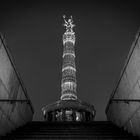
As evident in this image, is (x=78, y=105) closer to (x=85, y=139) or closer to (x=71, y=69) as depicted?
(x=71, y=69)

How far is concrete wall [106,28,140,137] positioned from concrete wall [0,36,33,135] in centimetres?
402

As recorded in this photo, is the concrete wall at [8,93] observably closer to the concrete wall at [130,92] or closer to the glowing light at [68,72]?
the concrete wall at [130,92]

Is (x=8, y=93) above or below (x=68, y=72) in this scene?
below

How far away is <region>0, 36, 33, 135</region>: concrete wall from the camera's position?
7051 mm

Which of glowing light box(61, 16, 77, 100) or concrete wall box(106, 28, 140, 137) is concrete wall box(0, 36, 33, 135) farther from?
glowing light box(61, 16, 77, 100)

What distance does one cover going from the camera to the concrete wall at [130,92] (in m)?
6.95

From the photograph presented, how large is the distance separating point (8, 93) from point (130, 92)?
4.57m

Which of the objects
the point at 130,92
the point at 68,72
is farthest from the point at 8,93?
the point at 68,72

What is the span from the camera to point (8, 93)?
7.75 m

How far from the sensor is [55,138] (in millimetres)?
6117

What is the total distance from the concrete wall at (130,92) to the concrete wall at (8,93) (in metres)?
4.02

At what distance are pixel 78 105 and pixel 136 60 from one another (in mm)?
18727

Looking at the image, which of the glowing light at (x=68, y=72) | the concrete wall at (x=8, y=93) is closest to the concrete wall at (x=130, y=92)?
the concrete wall at (x=8, y=93)

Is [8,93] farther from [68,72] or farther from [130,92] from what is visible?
[68,72]
